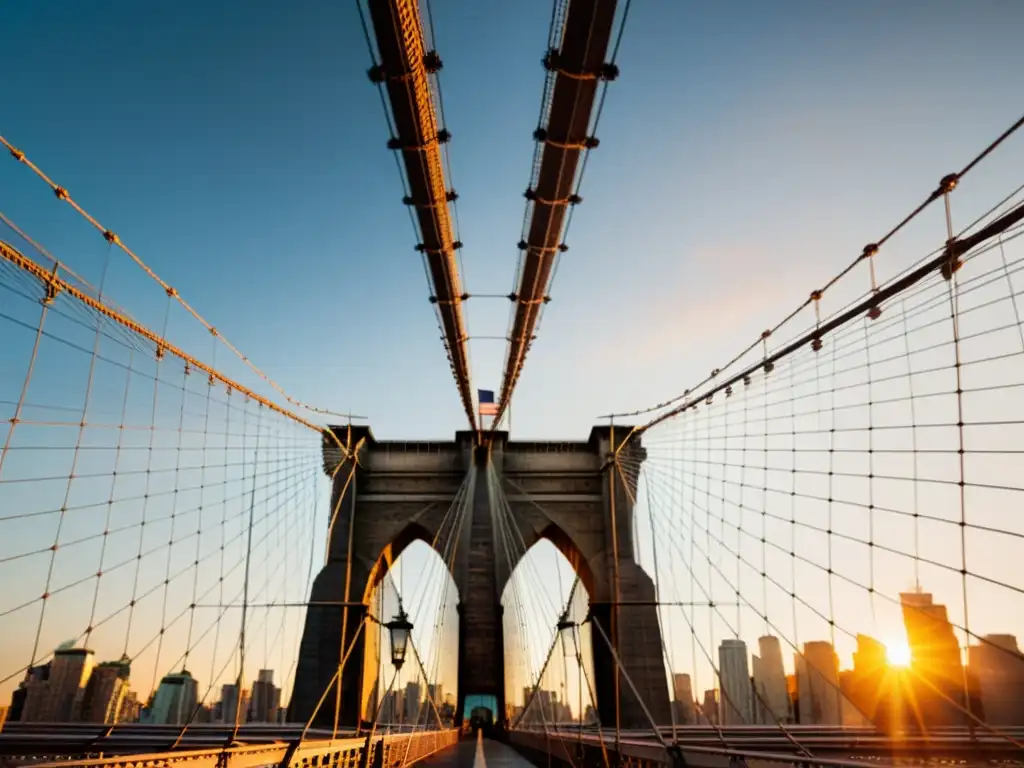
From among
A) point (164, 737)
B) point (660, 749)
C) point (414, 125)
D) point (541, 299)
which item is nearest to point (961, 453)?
point (660, 749)

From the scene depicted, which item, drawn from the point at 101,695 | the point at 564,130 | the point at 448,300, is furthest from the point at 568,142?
the point at 101,695

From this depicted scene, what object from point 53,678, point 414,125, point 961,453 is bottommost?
point 53,678

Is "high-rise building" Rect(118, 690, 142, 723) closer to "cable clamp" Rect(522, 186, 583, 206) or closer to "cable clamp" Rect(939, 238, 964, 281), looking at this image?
"cable clamp" Rect(522, 186, 583, 206)

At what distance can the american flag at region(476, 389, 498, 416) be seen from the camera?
20.7 m

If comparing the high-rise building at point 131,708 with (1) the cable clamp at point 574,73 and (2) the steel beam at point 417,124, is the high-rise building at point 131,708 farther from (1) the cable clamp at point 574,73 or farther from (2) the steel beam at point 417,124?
(1) the cable clamp at point 574,73

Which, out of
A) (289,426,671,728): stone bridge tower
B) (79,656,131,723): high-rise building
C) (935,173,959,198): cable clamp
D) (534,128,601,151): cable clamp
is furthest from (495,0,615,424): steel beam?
(79,656,131,723): high-rise building

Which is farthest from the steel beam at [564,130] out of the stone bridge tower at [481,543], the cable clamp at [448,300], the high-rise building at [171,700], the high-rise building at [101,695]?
the high-rise building at [171,700]

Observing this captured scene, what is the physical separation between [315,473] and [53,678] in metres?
8.72

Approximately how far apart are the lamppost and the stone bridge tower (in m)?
9.91

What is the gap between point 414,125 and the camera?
27.6ft

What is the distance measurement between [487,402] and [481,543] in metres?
4.14

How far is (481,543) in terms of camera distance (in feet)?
70.1

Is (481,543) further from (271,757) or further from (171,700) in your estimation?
(171,700)

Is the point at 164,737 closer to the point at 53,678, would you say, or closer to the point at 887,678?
the point at 887,678
